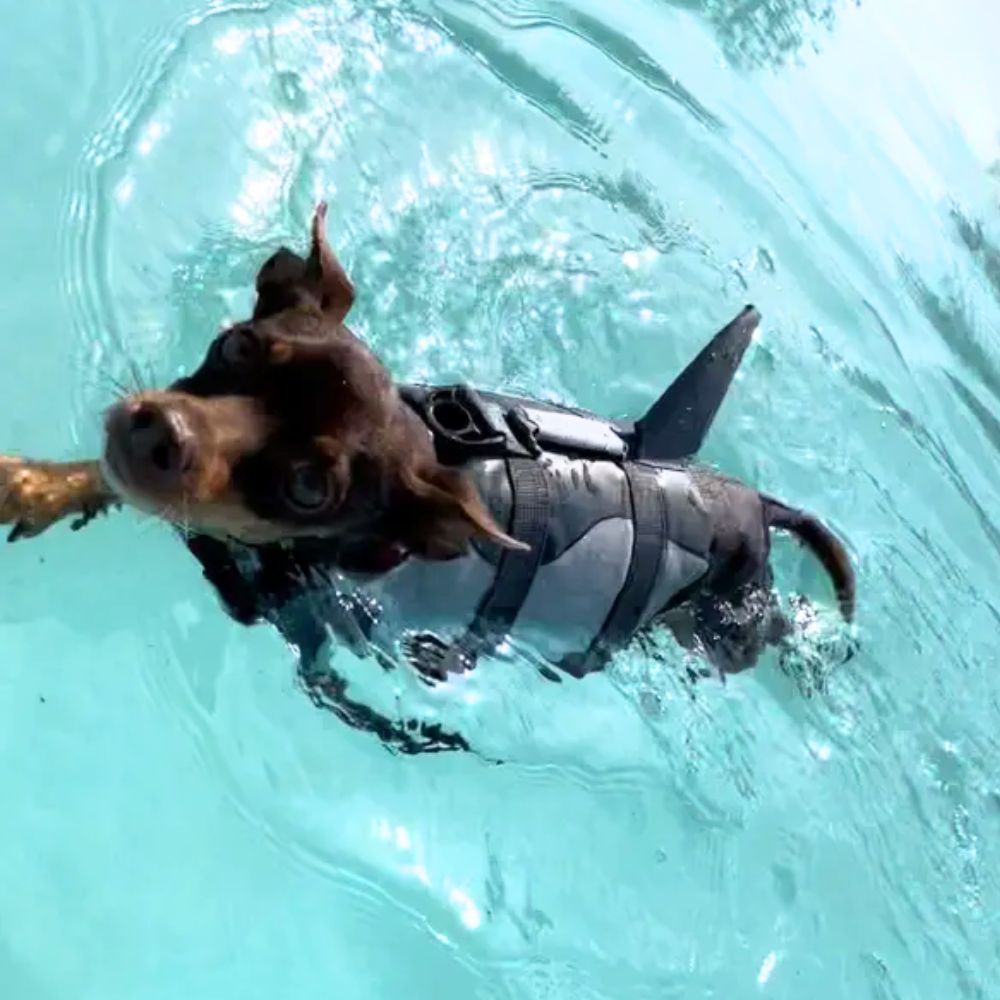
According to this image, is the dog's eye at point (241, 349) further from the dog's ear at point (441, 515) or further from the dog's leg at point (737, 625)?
the dog's leg at point (737, 625)

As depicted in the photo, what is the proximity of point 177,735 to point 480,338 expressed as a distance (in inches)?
Answer: 80.6

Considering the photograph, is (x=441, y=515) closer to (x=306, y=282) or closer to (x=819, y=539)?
(x=306, y=282)

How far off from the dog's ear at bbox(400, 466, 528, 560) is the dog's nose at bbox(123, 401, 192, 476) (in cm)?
49

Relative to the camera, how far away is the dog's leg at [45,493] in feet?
9.99

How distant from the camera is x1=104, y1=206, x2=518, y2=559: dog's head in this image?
8.54ft

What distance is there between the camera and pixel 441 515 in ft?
9.34

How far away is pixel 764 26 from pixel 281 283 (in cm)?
606

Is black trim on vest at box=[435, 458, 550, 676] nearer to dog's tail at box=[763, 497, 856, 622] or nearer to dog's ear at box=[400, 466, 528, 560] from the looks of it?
dog's ear at box=[400, 466, 528, 560]

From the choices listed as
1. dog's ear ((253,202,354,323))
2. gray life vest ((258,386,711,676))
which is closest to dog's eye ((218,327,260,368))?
dog's ear ((253,202,354,323))

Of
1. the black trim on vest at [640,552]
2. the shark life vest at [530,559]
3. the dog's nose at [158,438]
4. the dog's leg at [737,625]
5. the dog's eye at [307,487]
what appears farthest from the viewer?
the dog's leg at [737,625]

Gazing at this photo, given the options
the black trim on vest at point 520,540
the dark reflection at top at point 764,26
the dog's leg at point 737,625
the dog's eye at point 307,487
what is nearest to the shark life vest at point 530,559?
the black trim on vest at point 520,540

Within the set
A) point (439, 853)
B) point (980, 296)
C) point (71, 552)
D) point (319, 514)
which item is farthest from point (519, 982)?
point (980, 296)

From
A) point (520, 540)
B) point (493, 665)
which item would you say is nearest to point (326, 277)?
point (520, 540)

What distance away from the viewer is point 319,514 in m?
2.84
